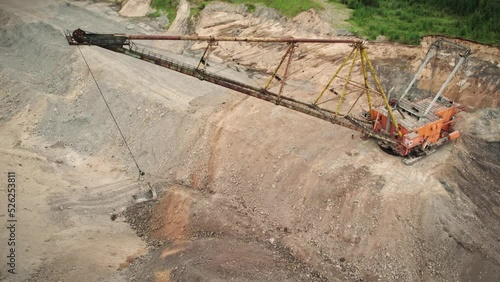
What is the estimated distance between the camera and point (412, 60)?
79.2ft

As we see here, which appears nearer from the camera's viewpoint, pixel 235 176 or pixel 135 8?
pixel 235 176

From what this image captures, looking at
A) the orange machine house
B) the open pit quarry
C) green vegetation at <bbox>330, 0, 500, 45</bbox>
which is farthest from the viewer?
green vegetation at <bbox>330, 0, 500, 45</bbox>

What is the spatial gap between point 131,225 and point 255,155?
700 centimetres

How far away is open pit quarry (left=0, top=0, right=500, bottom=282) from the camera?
1655 cm

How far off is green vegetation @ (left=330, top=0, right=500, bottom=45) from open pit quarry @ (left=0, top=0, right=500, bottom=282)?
1.48 m

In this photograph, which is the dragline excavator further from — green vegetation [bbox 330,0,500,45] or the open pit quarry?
green vegetation [bbox 330,0,500,45]

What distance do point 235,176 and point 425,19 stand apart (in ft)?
57.3

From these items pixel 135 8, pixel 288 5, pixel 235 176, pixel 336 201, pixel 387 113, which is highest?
pixel 288 5

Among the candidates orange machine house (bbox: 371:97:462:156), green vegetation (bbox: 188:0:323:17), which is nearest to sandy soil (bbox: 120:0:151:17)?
green vegetation (bbox: 188:0:323:17)

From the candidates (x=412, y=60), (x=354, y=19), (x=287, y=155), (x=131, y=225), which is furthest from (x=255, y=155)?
(x=354, y=19)

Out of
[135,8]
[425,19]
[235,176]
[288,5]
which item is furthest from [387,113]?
[135,8]

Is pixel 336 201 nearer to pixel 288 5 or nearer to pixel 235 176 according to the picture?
pixel 235 176

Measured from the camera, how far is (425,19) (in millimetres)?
27422

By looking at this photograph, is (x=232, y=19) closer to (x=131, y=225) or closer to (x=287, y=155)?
(x=287, y=155)
